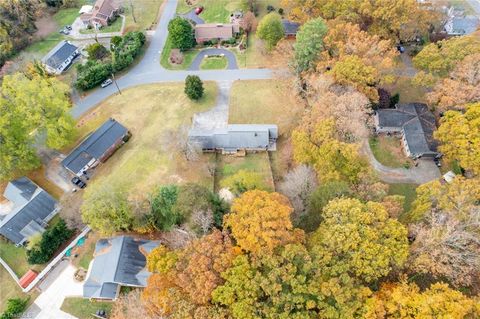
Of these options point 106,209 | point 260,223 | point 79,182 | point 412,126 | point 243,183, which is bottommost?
point 412,126

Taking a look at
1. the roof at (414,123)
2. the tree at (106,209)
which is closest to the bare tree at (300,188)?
the roof at (414,123)

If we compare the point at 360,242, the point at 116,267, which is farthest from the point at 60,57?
the point at 360,242

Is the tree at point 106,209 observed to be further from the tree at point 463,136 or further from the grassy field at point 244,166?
the tree at point 463,136

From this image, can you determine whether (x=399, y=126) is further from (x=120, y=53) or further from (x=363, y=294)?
(x=120, y=53)

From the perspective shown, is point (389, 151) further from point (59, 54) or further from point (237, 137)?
point (59, 54)

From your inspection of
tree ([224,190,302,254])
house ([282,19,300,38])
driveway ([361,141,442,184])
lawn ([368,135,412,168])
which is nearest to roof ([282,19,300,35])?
house ([282,19,300,38])

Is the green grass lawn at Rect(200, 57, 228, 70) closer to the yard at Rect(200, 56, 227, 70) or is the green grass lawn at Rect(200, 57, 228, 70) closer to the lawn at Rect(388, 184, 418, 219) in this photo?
the yard at Rect(200, 56, 227, 70)

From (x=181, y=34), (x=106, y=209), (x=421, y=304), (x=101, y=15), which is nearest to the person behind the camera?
(x=421, y=304)
